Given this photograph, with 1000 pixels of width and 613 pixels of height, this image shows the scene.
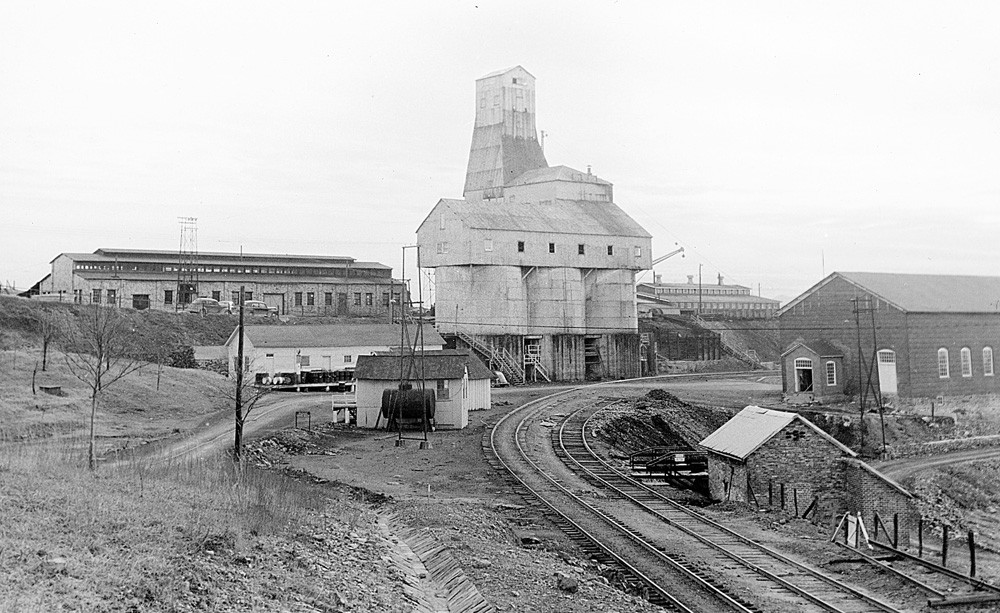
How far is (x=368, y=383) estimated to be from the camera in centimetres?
3944

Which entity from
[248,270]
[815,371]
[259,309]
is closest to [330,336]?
[259,309]

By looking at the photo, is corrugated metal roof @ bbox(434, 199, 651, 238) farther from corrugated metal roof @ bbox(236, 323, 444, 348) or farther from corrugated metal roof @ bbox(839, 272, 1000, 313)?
corrugated metal roof @ bbox(839, 272, 1000, 313)

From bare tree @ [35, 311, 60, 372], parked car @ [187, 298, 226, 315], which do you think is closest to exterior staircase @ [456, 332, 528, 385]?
parked car @ [187, 298, 226, 315]

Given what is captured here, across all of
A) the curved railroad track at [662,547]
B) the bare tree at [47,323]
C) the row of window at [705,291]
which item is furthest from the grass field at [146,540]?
the row of window at [705,291]

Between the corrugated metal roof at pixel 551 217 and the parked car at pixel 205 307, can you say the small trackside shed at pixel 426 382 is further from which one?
the parked car at pixel 205 307

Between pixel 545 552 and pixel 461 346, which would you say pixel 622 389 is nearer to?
pixel 461 346

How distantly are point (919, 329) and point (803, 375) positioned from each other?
23.8 ft

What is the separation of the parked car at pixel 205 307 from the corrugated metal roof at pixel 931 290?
4525cm

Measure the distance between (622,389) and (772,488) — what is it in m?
30.7

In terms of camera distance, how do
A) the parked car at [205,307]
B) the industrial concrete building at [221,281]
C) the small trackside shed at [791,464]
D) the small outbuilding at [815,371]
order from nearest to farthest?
the small trackside shed at [791,464], the small outbuilding at [815,371], the parked car at [205,307], the industrial concrete building at [221,281]

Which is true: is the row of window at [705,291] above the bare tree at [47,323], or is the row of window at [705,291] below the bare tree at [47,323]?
above

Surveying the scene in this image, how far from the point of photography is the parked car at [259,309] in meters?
72.4

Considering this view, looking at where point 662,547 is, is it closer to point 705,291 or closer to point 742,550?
point 742,550

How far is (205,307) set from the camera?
6988 centimetres
